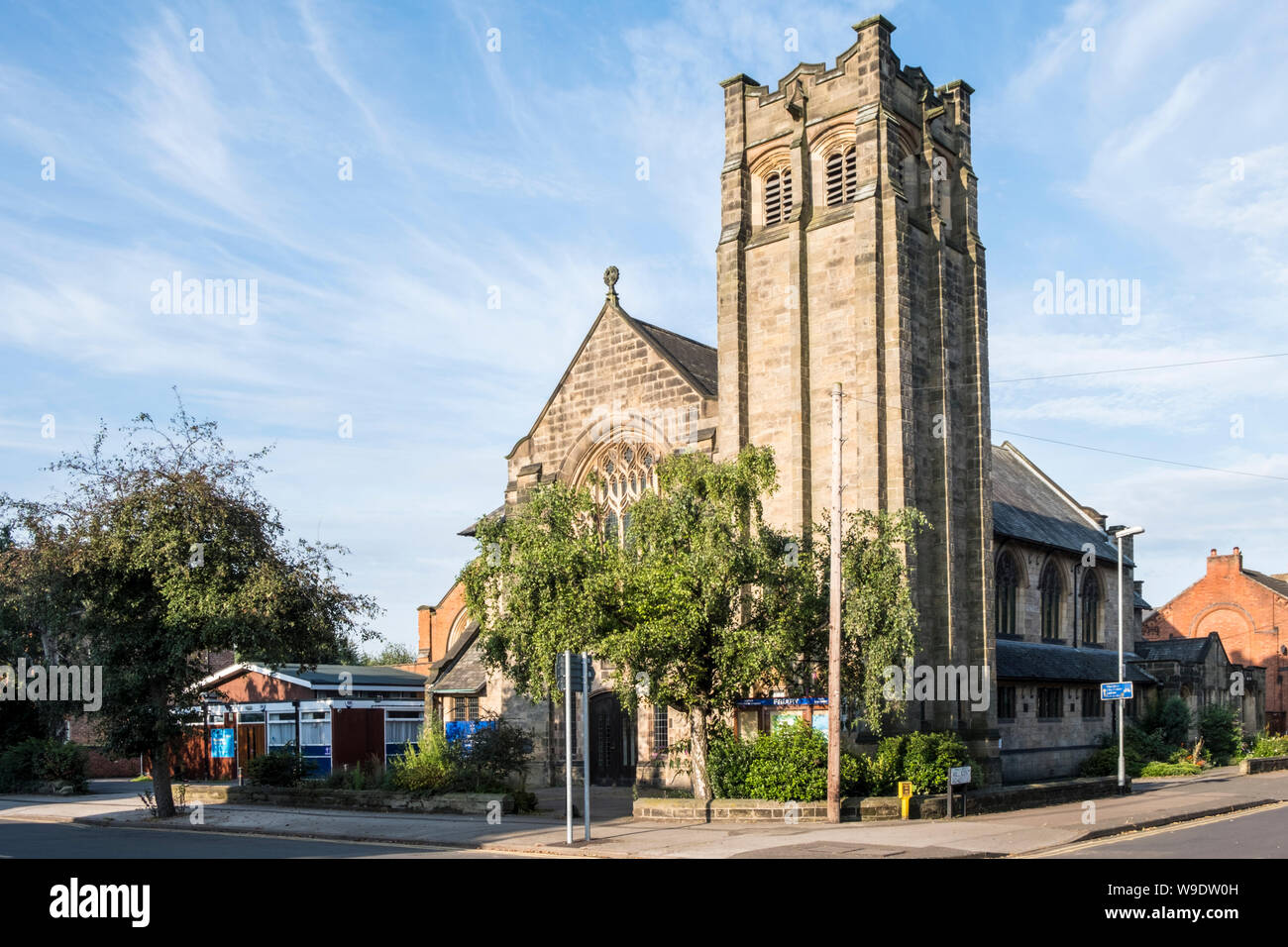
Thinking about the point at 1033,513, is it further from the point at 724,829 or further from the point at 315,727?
the point at 315,727

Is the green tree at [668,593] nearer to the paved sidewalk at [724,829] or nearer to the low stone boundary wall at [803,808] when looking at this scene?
the low stone boundary wall at [803,808]

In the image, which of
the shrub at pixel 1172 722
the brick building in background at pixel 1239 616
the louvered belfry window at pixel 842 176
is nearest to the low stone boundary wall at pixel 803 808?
the louvered belfry window at pixel 842 176

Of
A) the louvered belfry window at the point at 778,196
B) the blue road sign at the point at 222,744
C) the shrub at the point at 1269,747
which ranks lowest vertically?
the shrub at the point at 1269,747

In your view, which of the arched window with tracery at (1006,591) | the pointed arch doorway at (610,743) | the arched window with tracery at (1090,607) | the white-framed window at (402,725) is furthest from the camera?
the arched window with tracery at (1090,607)

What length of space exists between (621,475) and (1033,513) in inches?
682

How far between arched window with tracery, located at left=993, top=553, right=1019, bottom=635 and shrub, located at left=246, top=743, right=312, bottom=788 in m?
21.5

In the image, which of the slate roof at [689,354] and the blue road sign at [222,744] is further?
the blue road sign at [222,744]

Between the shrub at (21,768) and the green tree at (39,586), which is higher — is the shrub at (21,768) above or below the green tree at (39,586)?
below

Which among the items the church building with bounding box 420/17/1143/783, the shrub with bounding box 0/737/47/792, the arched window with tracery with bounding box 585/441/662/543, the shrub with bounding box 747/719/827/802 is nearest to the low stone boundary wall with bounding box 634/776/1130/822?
the shrub with bounding box 747/719/827/802

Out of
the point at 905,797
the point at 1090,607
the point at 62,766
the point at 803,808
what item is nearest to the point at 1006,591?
the point at 1090,607

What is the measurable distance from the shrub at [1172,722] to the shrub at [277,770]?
1182 inches

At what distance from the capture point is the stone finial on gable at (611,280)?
114 ft
